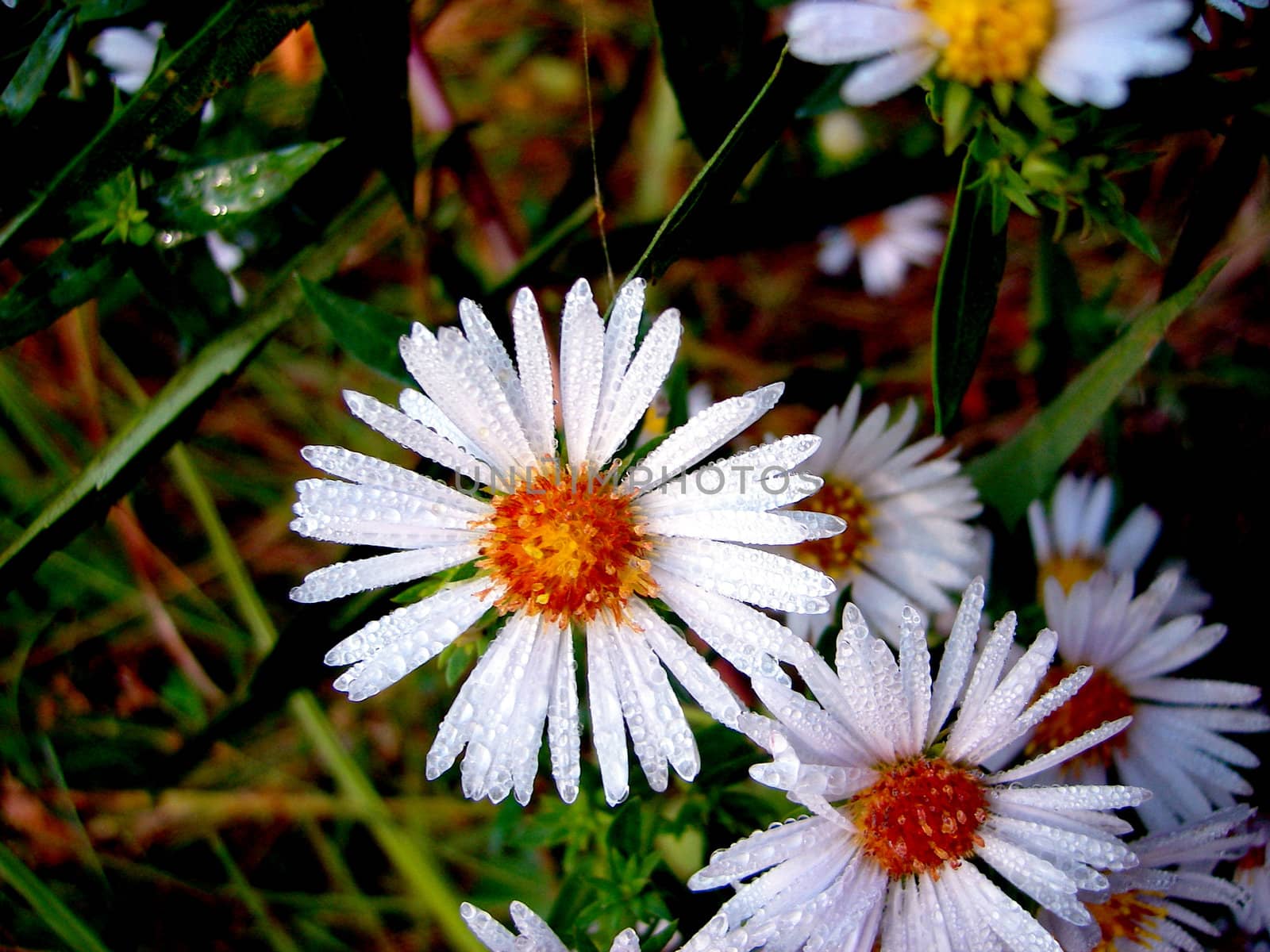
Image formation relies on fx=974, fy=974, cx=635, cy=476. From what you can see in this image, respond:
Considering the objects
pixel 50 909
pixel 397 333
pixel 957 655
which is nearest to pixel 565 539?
pixel 397 333

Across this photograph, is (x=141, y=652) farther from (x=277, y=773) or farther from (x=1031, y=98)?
(x=1031, y=98)

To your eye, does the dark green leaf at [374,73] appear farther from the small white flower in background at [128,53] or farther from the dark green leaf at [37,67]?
the small white flower in background at [128,53]

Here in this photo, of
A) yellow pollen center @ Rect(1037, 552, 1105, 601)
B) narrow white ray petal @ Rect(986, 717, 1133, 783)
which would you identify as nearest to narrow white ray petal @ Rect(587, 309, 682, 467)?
narrow white ray petal @ Rect(986, 717, 1133, 783)

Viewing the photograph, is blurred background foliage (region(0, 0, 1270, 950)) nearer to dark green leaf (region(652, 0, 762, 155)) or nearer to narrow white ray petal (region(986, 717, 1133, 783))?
dark green leaf (region(652, 0, 762, 155))

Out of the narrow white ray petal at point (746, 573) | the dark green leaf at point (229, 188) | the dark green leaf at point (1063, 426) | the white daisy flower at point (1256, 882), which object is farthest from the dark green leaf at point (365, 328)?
the white daisy flower at point (1256, 882)

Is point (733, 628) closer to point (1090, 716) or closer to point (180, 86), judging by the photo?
point (1090, 716)

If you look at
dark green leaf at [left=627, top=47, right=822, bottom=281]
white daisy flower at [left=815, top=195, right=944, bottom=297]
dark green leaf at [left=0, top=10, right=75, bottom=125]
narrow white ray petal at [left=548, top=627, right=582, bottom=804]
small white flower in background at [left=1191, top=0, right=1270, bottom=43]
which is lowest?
narrow white ray petal at [left=548, top=627, right=582, bottom=804]

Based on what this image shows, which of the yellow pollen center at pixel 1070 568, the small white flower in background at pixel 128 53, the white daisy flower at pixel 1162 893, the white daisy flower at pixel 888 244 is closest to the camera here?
the white daisy flower at pixel 1162 893

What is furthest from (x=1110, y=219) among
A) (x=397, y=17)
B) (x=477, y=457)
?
(x=397, y=17)
